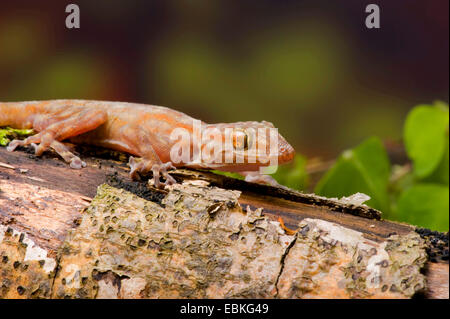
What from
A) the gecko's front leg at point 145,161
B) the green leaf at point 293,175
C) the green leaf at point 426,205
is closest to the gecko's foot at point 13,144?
the gecko's front leg at point 145,161

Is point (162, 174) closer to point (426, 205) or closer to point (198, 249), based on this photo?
point (198, 249)

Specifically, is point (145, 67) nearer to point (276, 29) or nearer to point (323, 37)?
point (276, 29)

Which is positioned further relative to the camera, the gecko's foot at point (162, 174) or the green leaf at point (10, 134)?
the green leaf at point (10, 134)

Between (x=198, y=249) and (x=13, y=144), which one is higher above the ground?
(x=13, y=144)

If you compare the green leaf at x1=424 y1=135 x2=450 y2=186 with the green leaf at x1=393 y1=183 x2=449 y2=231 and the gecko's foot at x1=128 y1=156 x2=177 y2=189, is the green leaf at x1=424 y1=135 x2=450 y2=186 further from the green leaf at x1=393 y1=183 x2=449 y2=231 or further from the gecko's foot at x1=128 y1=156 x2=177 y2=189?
the gecko's foot at x1=128 y1=156 x2=177 y2=189

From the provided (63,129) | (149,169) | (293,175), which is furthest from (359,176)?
(63,129)

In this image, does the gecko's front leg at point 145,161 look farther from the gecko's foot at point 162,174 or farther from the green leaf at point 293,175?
the green leaf at point 293,175

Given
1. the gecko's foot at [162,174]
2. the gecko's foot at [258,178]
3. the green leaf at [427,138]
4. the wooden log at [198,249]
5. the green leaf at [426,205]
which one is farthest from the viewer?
the green leaf at [427,138]
